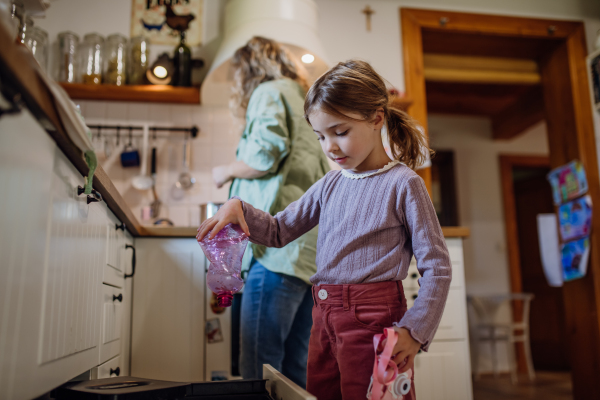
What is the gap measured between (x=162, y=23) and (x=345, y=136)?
6.52 ft

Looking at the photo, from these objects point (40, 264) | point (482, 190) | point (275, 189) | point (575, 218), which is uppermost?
point (482, 190)

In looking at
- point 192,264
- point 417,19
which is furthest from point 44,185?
point 417,19

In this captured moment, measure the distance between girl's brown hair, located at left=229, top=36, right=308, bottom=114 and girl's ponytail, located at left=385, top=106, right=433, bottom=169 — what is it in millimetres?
564

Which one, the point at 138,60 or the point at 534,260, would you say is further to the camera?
the point at 534,260

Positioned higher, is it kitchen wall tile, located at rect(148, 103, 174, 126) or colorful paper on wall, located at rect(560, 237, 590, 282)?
kitchen wall tile, located at rect(148, 103, 174, 126)

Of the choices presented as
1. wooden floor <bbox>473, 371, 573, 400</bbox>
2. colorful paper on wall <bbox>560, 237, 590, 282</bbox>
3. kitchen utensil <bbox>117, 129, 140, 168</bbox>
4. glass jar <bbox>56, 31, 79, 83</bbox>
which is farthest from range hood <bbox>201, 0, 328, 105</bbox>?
wooden floor <bbox>473, 371, 573, 400</bbox>

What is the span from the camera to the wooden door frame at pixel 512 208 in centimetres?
446

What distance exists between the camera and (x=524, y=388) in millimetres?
3381

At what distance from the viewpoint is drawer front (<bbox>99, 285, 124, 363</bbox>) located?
1.35 metres

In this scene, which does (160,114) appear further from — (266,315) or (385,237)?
(385,237)

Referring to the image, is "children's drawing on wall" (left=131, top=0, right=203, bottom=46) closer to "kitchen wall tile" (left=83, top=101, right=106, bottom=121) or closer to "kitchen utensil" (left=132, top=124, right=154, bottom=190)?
"kitchen wall tile" (left=83, top=101, right=106, bottom=121)

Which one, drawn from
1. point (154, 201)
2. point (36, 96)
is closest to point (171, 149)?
point (154, 201)

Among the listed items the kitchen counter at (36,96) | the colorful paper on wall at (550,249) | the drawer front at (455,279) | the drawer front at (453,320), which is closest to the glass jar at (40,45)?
the kitchen counter at (36,96)

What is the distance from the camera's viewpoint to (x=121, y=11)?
2.61 metres
